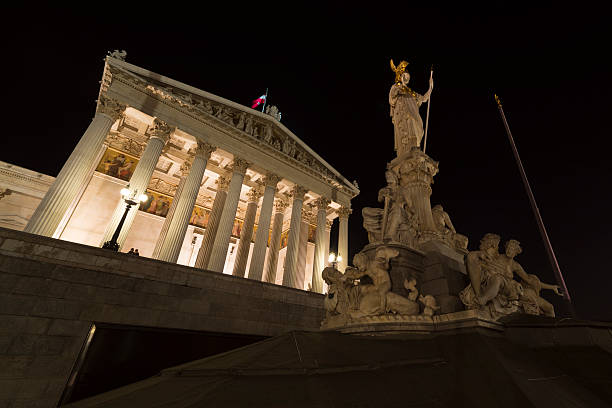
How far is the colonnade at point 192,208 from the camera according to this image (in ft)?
42.6

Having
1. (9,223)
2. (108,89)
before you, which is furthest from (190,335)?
(9,223)

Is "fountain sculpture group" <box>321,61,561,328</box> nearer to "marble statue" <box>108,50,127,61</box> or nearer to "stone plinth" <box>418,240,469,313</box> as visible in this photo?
"stone plinth" <box>418,240,469,313</box>

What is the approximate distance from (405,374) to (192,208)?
51.8 ft

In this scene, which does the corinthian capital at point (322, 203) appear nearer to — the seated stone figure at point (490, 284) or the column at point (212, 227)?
the column at point (212, 227)

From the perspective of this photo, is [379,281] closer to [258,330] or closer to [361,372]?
[361,372]

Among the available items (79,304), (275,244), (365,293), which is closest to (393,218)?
(365,293)

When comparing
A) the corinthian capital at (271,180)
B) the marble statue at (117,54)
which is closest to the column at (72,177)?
the marble statue at (117,54)

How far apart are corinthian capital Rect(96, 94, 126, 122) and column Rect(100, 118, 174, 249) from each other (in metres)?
2.01

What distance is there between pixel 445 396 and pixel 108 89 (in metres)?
20.7

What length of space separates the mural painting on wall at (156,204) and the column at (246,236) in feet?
21.9

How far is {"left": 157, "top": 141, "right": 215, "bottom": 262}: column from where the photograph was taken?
14.4m

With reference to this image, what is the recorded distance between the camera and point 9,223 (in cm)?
2012

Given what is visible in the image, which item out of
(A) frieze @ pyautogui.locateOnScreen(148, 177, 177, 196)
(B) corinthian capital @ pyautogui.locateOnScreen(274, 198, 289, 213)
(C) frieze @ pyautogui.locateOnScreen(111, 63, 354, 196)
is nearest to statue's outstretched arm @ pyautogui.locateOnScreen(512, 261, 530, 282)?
(C) frieze @ pyautogui.locateOnScreen(111, 63, 354, 196)

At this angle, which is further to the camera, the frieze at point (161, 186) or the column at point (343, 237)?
the column at point (343, 237)
